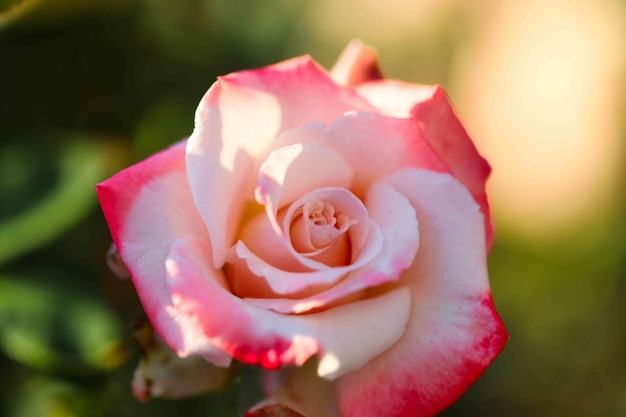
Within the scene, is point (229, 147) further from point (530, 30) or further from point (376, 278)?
point (530, 30)

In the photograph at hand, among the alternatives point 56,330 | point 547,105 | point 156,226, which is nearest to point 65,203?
point 56,330

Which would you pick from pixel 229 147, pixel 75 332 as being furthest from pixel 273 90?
pixel 75 332

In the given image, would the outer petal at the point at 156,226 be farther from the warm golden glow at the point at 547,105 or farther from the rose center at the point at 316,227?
the warm golden glow at the point at 547,105

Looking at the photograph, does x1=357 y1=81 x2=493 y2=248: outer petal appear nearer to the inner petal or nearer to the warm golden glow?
the inner petal

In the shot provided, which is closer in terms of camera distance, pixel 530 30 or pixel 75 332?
pixel 75 332

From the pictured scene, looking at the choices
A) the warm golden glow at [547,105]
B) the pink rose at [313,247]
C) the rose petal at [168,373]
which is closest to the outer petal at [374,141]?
the pink rose at [313,247]

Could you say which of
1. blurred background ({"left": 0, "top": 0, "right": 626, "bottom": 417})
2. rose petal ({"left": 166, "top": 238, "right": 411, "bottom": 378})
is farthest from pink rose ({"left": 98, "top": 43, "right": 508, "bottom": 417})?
blurred background ({"left": 0, "top": 0, "right": 626, "bottom": 417})
